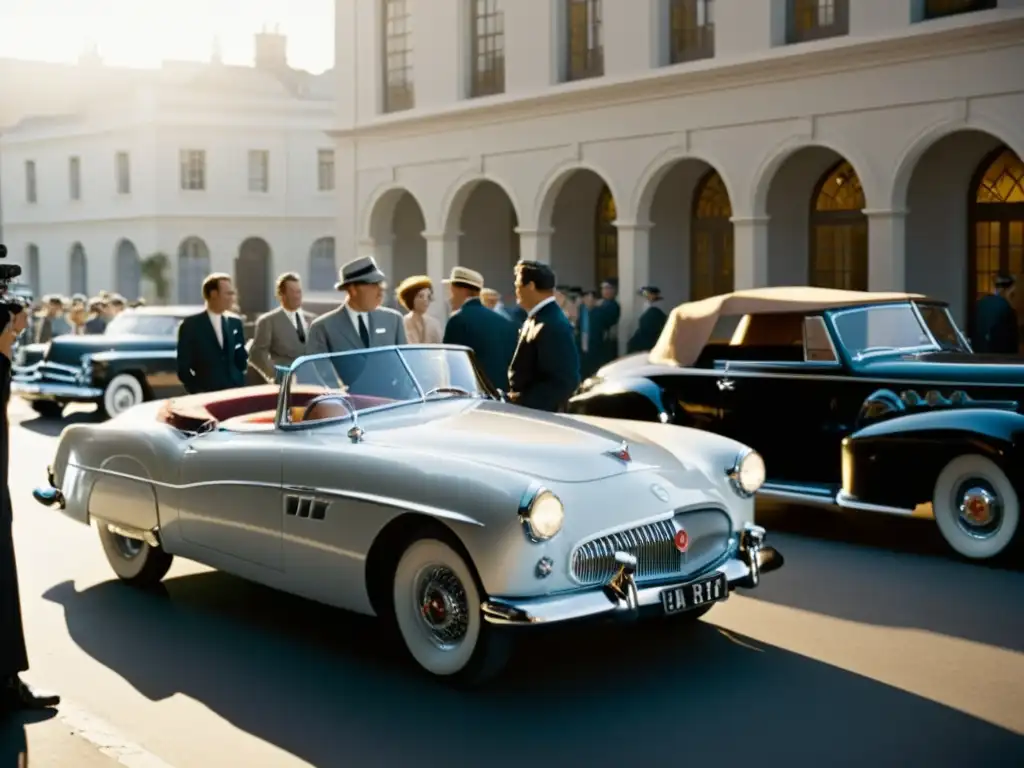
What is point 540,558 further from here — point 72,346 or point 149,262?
point 149,262

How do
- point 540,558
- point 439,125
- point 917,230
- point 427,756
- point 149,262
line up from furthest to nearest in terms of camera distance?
point 149,262 → point 439,125 → point 917,230 → point 540,558 → point 427,756

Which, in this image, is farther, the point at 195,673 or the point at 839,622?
the point at 839,622

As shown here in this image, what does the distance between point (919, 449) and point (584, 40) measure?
15.1 metres

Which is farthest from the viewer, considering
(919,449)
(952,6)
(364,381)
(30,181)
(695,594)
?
(30,181)

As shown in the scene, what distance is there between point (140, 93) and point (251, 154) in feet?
14.2

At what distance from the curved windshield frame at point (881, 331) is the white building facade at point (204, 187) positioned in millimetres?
41127

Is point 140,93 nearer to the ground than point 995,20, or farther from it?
farther from it

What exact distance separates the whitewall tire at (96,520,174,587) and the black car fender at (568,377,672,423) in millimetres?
3945

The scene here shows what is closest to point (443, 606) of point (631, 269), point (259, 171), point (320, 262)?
point (631, 269)

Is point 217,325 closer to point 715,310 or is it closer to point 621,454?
point 715,310

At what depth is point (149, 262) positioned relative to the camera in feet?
160

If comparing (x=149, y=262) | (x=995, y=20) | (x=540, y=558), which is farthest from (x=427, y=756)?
(x=149, y=262)

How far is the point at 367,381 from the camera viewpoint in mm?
7117

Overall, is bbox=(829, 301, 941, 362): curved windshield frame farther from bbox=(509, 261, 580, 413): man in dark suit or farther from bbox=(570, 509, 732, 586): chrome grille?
bbox=(570, 509, 732, 586): chrome grille
